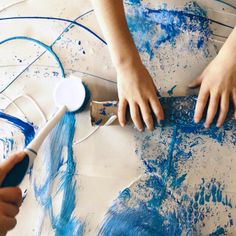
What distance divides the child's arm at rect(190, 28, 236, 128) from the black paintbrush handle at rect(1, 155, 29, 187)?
1.08 feet

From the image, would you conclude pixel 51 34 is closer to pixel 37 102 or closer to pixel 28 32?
pixel 28 32

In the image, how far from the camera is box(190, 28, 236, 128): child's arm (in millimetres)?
769

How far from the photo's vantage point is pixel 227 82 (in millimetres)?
776

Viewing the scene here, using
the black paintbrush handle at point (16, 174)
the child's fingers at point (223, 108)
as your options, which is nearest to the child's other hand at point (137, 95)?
the child's fingers at point (223, 108)

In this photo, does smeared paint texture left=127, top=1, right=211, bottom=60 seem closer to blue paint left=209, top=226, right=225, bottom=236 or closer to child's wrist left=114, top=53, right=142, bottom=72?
child's wrist left=114, top=53, right=142, bottom=72

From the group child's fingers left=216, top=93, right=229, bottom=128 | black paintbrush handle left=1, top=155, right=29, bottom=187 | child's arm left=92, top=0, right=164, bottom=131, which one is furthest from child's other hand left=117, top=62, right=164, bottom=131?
black paintbrush handle left=1, top=155, right=29, bottom=187

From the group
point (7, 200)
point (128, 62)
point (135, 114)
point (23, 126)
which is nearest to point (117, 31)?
point (128, 62)

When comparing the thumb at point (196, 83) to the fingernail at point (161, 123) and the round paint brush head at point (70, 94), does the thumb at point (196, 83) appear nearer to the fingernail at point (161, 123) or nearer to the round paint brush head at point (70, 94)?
the fingernail at point (161, 123)

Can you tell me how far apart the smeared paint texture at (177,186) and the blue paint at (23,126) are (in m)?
0.22

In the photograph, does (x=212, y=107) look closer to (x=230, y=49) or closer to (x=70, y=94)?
(x=230, y=49)

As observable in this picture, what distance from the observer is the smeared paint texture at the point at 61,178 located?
0.77m

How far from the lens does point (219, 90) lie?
773mm

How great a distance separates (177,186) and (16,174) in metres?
0.30

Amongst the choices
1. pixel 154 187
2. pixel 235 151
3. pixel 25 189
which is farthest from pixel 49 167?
pixel 235 151
